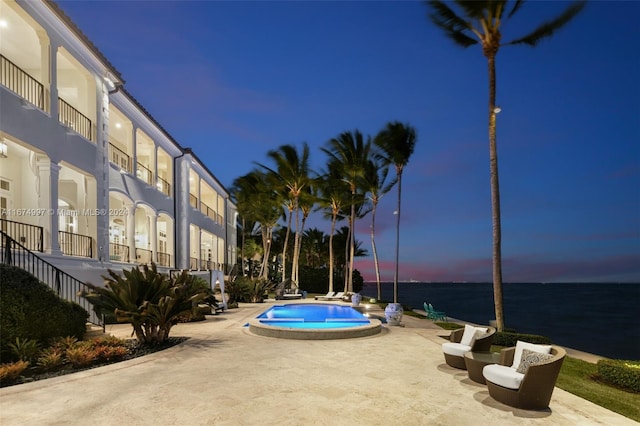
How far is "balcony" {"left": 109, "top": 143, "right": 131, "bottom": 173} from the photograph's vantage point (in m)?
17.3

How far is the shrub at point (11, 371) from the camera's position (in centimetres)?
606

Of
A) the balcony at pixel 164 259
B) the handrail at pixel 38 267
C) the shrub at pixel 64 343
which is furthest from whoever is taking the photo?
the balcony at pixel 164 259

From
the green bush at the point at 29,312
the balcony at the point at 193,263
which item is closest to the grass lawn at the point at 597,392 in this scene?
the green bush at the point at 29,312

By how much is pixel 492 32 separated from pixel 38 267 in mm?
14539

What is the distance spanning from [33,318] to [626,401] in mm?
10376

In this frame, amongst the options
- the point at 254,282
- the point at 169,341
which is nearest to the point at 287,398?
the point at 169,341

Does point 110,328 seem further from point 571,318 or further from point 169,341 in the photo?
point 571,318

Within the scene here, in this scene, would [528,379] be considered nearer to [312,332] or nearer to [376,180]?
[312,332]

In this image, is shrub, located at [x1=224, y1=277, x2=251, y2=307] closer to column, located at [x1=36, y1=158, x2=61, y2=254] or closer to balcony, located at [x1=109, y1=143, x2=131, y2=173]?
balcony, located at [x1=109, y1=143, x2=131, y2=173]

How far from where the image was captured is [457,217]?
66.1m

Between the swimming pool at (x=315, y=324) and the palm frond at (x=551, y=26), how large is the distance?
10.2 meters

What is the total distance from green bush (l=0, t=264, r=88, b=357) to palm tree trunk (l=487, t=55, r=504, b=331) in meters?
11.2

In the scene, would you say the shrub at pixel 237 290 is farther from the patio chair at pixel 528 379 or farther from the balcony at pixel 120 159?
the patio chair at pixel 528 379

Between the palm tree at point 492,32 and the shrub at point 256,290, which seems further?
the shrub at point 256,290
